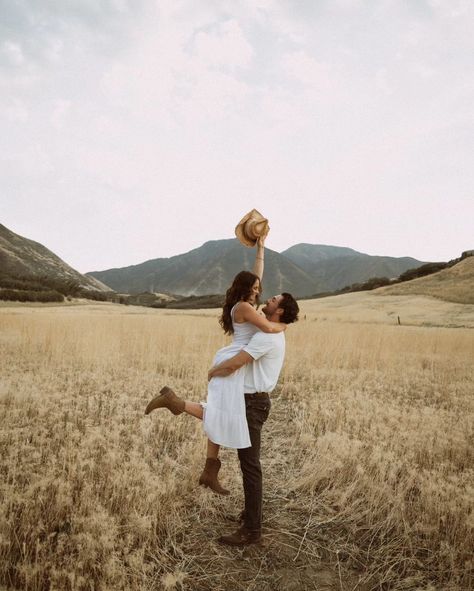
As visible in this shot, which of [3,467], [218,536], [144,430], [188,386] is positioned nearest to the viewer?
[218,536]

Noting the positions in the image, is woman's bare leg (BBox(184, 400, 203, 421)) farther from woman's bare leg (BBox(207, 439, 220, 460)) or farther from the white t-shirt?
the white t-shirt

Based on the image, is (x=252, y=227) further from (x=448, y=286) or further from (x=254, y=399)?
(x=448, y=286)

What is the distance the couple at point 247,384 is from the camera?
8.77 feet

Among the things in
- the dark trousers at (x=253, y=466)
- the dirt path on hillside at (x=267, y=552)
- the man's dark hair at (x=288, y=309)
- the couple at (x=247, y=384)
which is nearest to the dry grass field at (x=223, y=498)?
the dirt path on hillside at (x=267, y=552)

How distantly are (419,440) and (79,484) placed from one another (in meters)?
4.02

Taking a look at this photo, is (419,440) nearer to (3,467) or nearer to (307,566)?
(307,566)

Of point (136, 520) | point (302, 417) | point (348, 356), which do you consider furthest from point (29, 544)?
point (348, 356)

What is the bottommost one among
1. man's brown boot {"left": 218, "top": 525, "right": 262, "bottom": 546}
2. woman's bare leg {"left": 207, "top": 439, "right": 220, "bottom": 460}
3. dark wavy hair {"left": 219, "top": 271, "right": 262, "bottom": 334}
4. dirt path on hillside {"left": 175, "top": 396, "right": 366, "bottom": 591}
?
dirt path on hillside {"left": 175, "top": 396, "right": 366, "bottom": 591}

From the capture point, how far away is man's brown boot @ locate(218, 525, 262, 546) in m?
2.72

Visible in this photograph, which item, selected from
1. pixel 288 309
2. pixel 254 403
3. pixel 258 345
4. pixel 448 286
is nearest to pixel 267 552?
pixel 254 403

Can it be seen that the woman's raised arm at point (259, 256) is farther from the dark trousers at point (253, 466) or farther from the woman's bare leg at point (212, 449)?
the woman's bare leg at point (212, 449)

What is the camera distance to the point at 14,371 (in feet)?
23.2

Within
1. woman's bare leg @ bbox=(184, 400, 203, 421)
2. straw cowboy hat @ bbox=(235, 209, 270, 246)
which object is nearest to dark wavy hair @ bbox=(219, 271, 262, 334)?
straw cowboy hat @ bbox=(235, 209, 270, 246)

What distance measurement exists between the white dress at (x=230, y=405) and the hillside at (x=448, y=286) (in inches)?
1648
